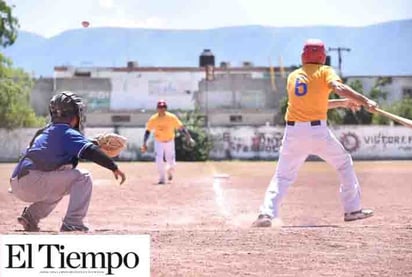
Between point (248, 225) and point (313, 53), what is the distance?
78.1 inches

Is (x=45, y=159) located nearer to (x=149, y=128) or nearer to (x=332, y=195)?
(x=332, y=195)

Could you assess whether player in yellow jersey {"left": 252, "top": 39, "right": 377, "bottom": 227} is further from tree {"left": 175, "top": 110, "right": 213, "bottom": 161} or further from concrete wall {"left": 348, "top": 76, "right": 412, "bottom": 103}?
concrete wall {"left": 348, "top": 76, "right": 412, "bottom": 103}

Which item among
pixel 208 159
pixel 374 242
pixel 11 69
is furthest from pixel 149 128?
pixel 11 69

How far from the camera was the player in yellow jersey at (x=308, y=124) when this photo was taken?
7.76m

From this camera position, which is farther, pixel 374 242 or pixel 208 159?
pixel 208 159

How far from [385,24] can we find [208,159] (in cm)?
2643

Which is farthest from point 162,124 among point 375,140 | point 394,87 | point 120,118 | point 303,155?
point 120,118

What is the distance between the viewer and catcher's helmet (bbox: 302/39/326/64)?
787 cm

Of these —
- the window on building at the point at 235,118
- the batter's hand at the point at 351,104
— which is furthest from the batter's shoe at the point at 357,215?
the window on building at the point at 235,118

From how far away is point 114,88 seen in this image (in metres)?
54.2

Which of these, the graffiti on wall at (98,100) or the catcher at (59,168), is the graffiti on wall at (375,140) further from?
the graffiti on wall at (98,100)

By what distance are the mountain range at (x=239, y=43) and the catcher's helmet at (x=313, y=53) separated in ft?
6.75

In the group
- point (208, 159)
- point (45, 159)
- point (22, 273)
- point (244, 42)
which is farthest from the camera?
point (208, 159)

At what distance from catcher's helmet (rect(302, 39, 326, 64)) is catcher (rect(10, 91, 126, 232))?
2273 millimetres
